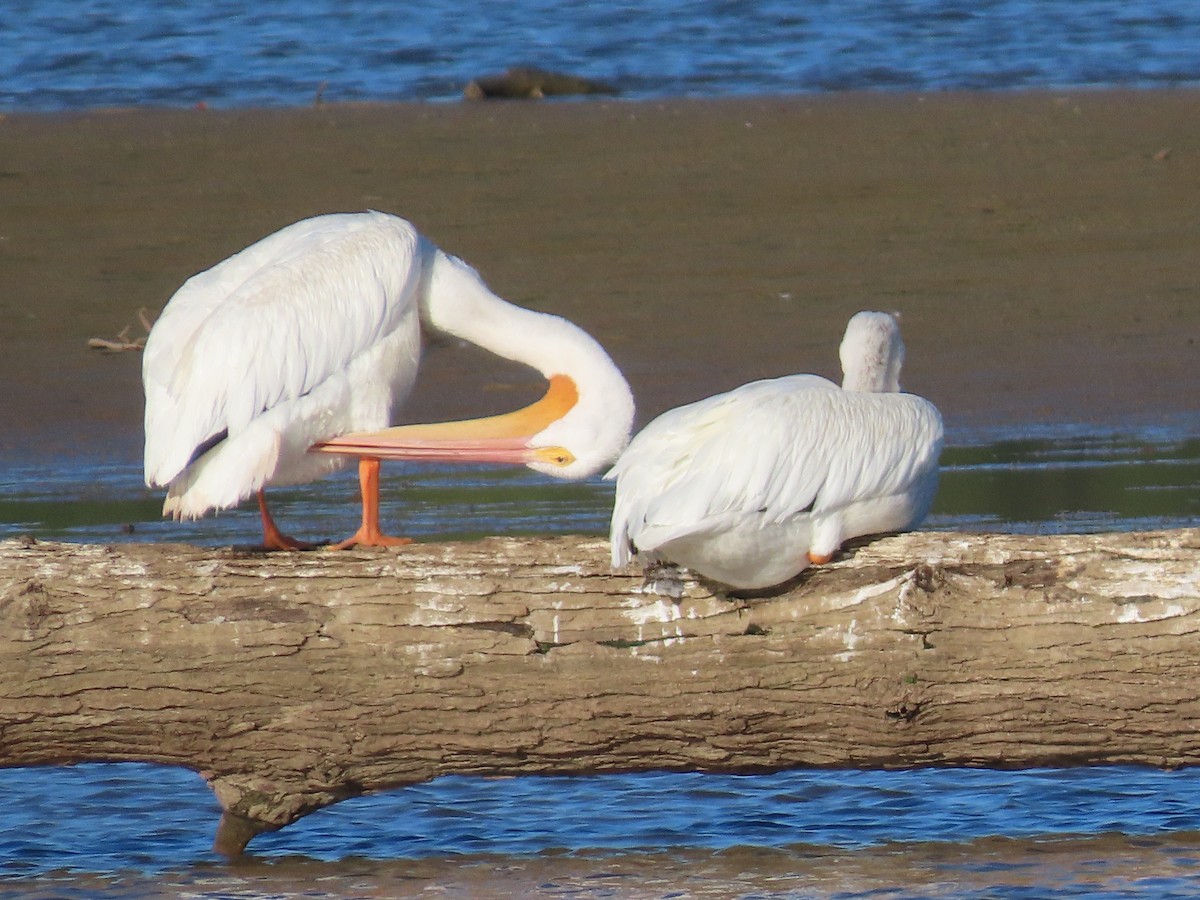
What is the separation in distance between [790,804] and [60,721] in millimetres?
1960

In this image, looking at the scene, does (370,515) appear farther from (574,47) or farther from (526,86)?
(574,47)

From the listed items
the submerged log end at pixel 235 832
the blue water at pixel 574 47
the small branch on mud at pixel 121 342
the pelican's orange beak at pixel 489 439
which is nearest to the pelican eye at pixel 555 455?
the pelican's orange beak at pixel 489 439

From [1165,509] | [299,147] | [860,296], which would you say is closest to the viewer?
[1165,509]

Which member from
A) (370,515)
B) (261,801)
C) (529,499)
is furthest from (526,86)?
(261,801)

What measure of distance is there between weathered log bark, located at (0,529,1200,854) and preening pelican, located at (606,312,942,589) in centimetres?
9

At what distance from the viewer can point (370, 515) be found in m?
4.80

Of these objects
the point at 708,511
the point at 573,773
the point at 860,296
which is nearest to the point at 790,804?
the point at 573,773

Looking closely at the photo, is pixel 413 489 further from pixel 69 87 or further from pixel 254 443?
pixel 69 87

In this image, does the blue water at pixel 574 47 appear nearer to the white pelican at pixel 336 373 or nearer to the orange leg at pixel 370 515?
the white pelican at pixel 336 373

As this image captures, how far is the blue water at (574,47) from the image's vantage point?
15758 millimetres

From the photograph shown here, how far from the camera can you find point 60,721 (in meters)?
4.29

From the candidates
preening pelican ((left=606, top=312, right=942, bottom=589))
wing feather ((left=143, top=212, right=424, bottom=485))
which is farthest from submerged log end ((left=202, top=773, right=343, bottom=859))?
preening pelican ((left=606, top=312, right=942, bottom=589))

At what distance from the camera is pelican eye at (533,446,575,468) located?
4492 mm

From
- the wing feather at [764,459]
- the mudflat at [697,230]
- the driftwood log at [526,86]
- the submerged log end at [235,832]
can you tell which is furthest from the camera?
the driftwood log at [526,86]
